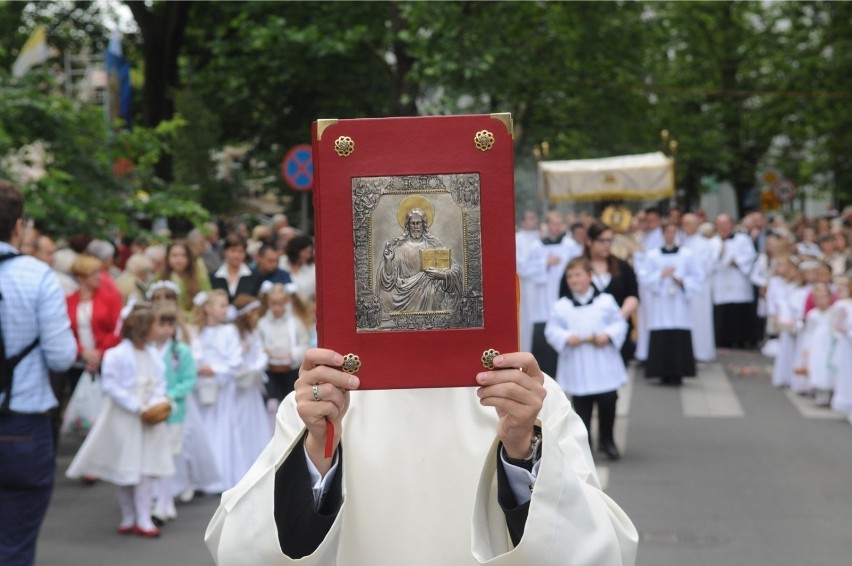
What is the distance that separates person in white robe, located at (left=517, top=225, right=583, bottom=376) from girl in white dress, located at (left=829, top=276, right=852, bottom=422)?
4.38 m

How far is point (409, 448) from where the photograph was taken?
3008mm

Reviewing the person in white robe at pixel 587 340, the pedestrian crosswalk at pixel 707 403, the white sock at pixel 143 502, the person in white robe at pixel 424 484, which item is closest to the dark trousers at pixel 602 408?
the person in white robe at pixel 587 340

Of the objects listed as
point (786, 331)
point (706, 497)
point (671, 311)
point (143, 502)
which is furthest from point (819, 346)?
point (143, 502)

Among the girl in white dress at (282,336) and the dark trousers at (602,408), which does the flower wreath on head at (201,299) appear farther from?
the dark trousers at (602,408)

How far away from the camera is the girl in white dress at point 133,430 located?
8766 millimetres

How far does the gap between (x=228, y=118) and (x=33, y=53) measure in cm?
988

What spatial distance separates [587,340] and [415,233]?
8225mm

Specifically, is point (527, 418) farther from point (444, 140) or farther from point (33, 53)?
point (33, 53)

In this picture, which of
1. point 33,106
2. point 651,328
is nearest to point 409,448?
point 33,106

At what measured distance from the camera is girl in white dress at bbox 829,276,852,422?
1378 centimetres

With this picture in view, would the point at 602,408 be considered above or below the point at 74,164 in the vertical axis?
below

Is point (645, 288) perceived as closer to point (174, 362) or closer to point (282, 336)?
point (282, 336)

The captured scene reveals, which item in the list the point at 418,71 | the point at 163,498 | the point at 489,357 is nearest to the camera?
the point at 489,357

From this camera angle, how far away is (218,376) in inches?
402
